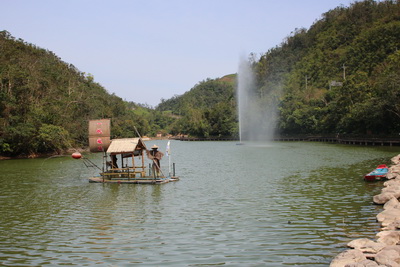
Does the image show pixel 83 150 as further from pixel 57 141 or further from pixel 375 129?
pixel 375 129

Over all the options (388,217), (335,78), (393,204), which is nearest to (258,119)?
(335,78)

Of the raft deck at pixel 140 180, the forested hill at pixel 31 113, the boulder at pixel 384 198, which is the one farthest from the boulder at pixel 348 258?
the forested hill at pixel 31 113

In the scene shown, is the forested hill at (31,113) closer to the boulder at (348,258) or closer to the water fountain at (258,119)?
the boulder at (348,258)

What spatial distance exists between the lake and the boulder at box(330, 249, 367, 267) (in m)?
0.79

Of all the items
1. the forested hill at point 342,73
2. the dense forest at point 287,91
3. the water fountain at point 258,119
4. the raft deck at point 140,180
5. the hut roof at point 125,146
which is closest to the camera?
the raft deck at point 140,180

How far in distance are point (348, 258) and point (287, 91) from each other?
118m

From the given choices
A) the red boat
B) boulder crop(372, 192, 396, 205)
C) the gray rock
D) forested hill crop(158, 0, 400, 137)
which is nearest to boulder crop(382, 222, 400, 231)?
the gray rock

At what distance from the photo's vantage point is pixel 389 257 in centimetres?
993

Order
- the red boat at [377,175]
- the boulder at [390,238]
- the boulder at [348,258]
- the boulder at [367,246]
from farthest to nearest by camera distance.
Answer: the red boat at [377,175] → the boulder at [390,238] → the boulder at [367,246] → the boulder at [348,258]

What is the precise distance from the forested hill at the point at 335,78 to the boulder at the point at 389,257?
5157 cm

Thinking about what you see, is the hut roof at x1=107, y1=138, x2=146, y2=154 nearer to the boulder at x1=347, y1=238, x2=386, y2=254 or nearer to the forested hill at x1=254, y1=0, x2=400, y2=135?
the boulder at x1=347, y1=238, x2=386, y2=254

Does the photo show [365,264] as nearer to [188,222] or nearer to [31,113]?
[188,222]

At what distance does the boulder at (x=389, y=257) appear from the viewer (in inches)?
379

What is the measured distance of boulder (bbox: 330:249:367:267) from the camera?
10422mm
